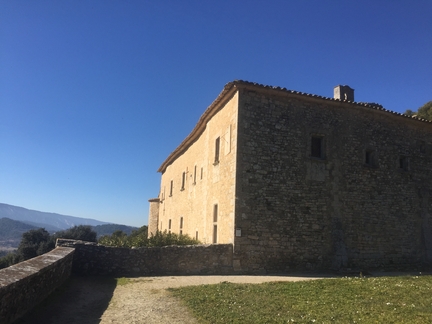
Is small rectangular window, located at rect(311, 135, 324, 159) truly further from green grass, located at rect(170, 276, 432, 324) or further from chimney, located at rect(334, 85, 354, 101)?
green grass, located at rect(170, 276, 432, 324)

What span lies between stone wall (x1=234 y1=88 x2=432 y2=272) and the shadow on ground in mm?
4489

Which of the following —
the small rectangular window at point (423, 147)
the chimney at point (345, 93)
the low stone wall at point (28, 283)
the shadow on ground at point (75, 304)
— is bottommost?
the shadow on ground at point (75, 304)

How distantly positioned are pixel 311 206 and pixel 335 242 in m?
1.59

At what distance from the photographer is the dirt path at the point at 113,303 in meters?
5.84

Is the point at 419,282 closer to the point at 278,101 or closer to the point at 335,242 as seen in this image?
A: the point at 335,242

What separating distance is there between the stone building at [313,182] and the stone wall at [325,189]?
36 millimetres

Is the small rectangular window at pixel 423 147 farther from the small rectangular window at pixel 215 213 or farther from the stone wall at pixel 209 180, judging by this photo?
the small rectangular window at pixel 215 213

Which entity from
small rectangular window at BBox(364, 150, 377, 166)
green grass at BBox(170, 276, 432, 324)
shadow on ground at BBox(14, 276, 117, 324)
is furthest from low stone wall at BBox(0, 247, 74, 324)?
small rectangular window at BBox(364, 150, 377, 166)

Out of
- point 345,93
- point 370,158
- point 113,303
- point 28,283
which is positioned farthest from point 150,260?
point 345,93

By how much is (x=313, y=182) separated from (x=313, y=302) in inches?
249

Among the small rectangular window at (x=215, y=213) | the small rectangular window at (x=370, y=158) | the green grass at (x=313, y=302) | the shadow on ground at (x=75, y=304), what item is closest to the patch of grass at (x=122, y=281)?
the shadow on ground at (x=75, y=304)

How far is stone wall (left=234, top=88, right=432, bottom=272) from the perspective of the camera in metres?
11.4

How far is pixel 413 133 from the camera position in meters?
14.8

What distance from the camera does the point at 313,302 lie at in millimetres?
6488
